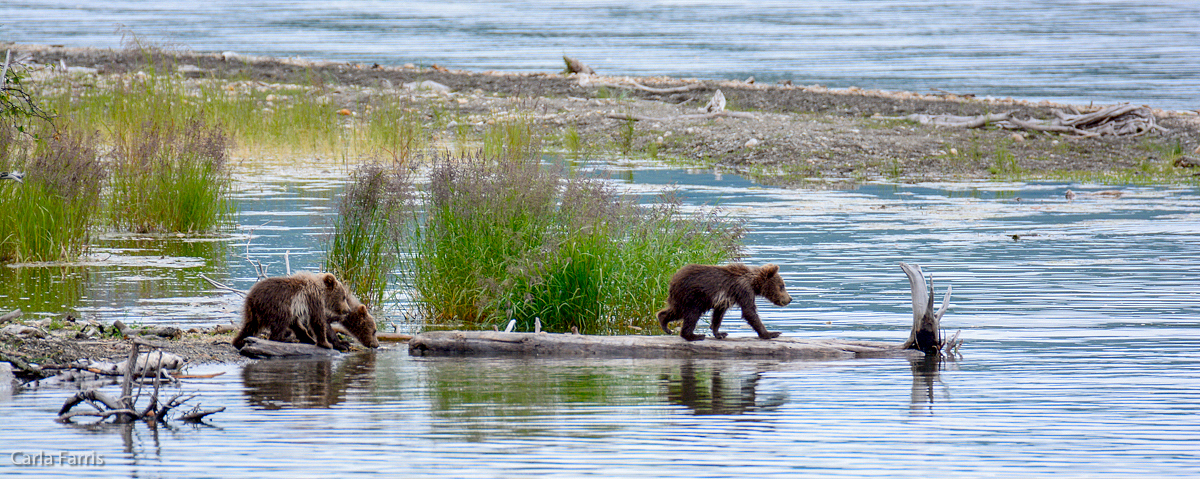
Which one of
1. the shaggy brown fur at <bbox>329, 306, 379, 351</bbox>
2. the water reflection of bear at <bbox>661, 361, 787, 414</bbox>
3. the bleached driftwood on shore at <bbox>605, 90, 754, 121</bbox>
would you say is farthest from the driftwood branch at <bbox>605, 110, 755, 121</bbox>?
the water reflection of bear at <bbox>661, 361, 787, 414</bbox>

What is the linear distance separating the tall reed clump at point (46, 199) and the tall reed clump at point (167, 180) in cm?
178

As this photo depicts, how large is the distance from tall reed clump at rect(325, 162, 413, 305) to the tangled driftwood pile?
18.4 m

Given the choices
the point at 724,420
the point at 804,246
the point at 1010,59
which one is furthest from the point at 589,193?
the point at 1010,59

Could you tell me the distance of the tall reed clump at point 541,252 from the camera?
33.6 feet

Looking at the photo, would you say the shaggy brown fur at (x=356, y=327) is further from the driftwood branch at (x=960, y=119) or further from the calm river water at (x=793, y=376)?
the driftwood branch at (x=960, y=119)

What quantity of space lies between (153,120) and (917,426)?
39.9ft

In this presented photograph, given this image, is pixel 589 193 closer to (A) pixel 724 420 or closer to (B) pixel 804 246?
(A) pixel 724 420

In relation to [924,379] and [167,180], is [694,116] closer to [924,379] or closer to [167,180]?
[167,180]

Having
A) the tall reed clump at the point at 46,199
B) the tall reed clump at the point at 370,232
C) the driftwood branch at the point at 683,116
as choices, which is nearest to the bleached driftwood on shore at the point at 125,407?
the tall reed clump at the point at 370,232

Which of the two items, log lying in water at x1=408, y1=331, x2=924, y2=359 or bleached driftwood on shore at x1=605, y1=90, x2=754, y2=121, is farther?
bleached driftwood on shore at x1=605, y1=90, x2=754, y2=121

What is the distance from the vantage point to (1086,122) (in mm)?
27234

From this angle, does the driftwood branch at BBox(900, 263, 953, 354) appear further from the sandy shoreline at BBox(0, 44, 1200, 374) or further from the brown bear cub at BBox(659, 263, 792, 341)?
the sandy shoreline at BBox(0, 44, 1200, 374)

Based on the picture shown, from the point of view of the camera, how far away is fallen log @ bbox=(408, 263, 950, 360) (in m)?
9.18

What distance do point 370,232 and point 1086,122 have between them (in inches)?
776
